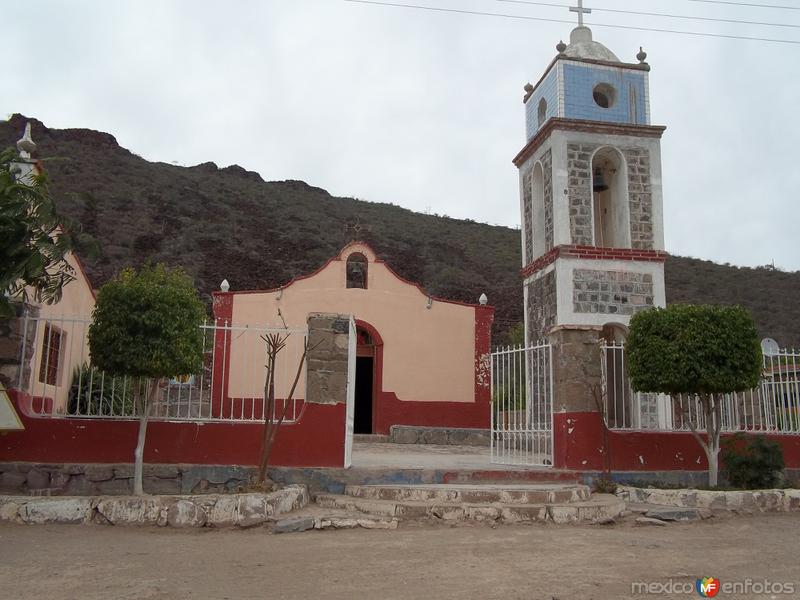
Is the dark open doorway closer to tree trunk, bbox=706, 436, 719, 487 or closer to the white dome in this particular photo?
the white dome

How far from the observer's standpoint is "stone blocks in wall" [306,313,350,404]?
359 inches

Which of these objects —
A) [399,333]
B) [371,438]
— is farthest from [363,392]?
[371,438]

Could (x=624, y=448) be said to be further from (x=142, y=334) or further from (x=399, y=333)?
(x=399, y=333)

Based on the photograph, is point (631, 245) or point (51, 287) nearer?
point (51, 287)

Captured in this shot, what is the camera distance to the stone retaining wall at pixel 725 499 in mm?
8711

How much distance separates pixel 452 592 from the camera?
4.97m

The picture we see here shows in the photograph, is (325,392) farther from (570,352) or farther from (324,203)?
(324,203)

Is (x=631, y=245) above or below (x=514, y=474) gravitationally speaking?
above

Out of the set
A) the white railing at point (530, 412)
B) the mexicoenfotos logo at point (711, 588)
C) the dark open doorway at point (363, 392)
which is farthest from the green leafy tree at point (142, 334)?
the dark open doorway at point (363, 392)

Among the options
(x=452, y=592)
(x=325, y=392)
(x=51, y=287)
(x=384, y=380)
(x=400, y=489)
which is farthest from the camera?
(x=384, y=380)

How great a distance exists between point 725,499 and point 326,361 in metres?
4.95

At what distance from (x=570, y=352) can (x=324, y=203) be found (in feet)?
136

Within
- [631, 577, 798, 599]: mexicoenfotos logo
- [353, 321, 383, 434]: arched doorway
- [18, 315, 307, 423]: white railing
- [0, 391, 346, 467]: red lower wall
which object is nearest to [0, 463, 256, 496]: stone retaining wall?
[0, 391, 346, 467]: red lower wall

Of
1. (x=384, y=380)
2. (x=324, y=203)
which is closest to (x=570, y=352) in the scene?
(x=384, y=380)
